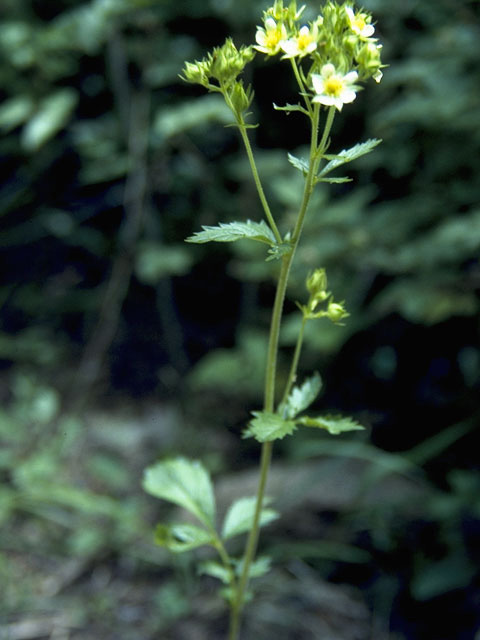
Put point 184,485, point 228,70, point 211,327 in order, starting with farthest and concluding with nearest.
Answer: point 211,327, point 184,485, point 228,70

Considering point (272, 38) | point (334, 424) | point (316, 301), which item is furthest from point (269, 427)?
point (272, 38)

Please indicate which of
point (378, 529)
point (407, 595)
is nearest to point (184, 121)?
point (378, 529)

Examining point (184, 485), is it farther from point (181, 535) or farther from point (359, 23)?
point (359, 23)

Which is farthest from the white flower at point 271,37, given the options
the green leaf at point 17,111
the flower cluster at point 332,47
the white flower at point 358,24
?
the green leaf at point 17,111

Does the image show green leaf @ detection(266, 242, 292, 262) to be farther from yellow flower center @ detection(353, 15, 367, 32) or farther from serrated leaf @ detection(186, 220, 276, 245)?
yellow flower center @ detection(353, 15, 367, 32)

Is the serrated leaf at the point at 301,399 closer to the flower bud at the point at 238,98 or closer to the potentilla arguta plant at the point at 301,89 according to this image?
the potentilla arguta plant at the point at 301,89

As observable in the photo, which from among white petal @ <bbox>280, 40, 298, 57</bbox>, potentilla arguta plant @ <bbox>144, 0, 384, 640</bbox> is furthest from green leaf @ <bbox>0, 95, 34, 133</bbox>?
white petal @ <bbox>280, 40, 298, 57</bbox>
